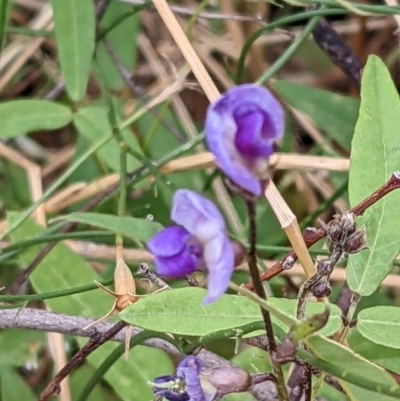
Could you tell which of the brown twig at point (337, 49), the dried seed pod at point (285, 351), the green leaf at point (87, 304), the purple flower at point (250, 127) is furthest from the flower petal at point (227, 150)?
the brown twig at point (337, 49)

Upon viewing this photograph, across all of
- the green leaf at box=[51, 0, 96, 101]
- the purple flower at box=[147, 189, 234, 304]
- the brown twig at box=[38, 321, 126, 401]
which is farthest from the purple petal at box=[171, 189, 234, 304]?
the green leaf at box=[51, 0, 96, 101]

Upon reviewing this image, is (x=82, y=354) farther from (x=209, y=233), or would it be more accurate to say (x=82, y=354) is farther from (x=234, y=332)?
(x=209, y=233)

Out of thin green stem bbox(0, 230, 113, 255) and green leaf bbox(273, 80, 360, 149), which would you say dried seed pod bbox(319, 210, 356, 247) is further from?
green leaf bbox(273, 80, 360, 149)

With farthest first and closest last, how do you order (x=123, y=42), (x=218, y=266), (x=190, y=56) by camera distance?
1. (x=123, y=42)
2. (x=190, y=56)
3. (x=218, y=266)

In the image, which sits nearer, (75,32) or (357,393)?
(357,393)

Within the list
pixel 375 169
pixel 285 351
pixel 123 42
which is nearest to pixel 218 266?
pixel 285 351

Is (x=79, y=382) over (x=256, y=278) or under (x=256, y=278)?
under

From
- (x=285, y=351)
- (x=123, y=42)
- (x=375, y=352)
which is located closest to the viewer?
(x=285, y=351)

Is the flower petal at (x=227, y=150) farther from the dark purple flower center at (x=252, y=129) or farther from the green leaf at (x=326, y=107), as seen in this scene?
the green leaf at (x=326, y=107)

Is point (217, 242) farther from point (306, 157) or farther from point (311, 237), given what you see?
point (306, 157)
